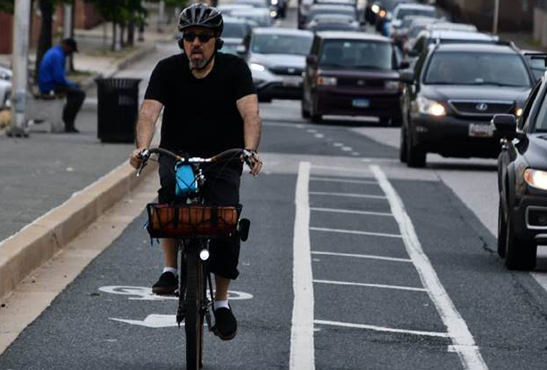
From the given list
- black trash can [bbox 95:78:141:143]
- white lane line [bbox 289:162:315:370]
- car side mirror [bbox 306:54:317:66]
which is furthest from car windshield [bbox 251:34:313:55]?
white lane line [bbox 289:162:315:370]

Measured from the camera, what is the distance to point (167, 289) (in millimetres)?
9289

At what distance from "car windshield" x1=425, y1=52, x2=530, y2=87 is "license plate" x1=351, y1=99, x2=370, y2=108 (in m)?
10.3

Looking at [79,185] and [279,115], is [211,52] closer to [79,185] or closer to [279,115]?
[79,185]

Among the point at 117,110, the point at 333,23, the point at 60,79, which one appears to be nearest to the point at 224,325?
the point at 117,110

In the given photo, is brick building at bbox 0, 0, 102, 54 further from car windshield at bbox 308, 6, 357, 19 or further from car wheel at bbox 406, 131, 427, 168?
car wheel at bbox 406, 131, 427, 168

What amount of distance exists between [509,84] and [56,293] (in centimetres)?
1473

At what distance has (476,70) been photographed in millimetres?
26078

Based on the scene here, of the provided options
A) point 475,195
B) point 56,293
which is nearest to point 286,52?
point 475,195

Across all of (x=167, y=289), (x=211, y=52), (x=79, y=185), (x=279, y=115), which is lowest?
(x=279, y=115)

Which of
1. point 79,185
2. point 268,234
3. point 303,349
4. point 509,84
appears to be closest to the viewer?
point 303,349

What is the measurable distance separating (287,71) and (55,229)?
28986 millimetres

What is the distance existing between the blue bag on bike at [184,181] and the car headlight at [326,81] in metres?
27.7

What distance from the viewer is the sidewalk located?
13.1 m

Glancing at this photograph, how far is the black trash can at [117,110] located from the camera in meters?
27.1
